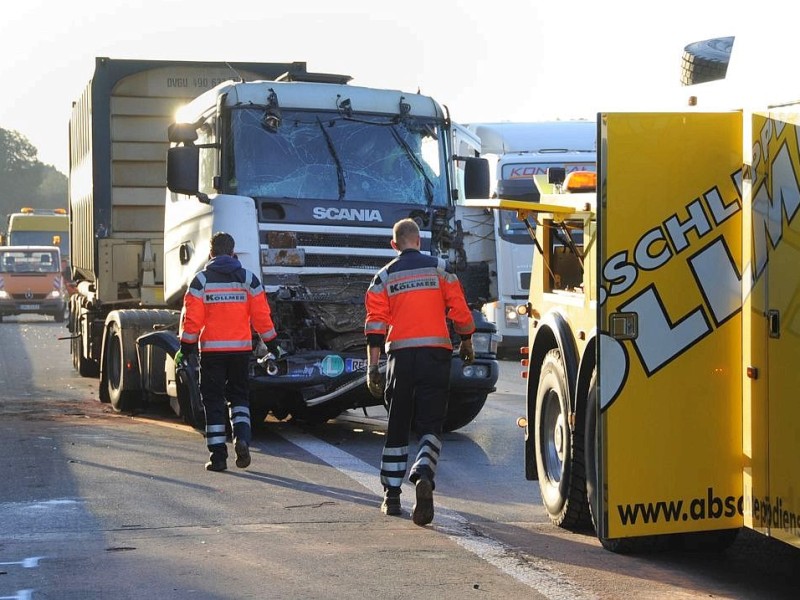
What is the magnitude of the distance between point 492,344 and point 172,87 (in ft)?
18.5

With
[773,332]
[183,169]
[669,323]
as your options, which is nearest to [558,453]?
[669,323]

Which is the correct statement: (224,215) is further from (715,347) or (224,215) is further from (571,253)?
(715,347)

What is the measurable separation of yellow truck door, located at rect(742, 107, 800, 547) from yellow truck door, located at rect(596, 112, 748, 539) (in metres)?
0.15

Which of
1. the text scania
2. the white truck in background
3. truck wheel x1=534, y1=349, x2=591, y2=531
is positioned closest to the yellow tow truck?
truck wheel x1=534, y1=349, x2=591, y2=531

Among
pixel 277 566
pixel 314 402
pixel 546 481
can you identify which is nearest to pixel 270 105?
pixel 314 402

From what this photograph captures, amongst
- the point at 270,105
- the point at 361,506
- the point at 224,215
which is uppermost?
the point at 270,105

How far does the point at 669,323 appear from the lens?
23.2 ft

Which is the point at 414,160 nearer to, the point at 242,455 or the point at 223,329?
the point at 223,329

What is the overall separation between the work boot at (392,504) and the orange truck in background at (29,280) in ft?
109

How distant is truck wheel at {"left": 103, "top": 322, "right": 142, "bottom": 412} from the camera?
15.3m

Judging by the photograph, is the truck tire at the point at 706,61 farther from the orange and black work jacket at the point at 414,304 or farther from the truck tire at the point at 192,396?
the truck tire at the point at 192,396

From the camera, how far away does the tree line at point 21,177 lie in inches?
6284

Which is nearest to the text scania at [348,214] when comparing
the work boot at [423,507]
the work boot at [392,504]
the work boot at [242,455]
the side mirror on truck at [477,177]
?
the side mirror on truck at [477,177]

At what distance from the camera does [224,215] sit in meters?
12.3
